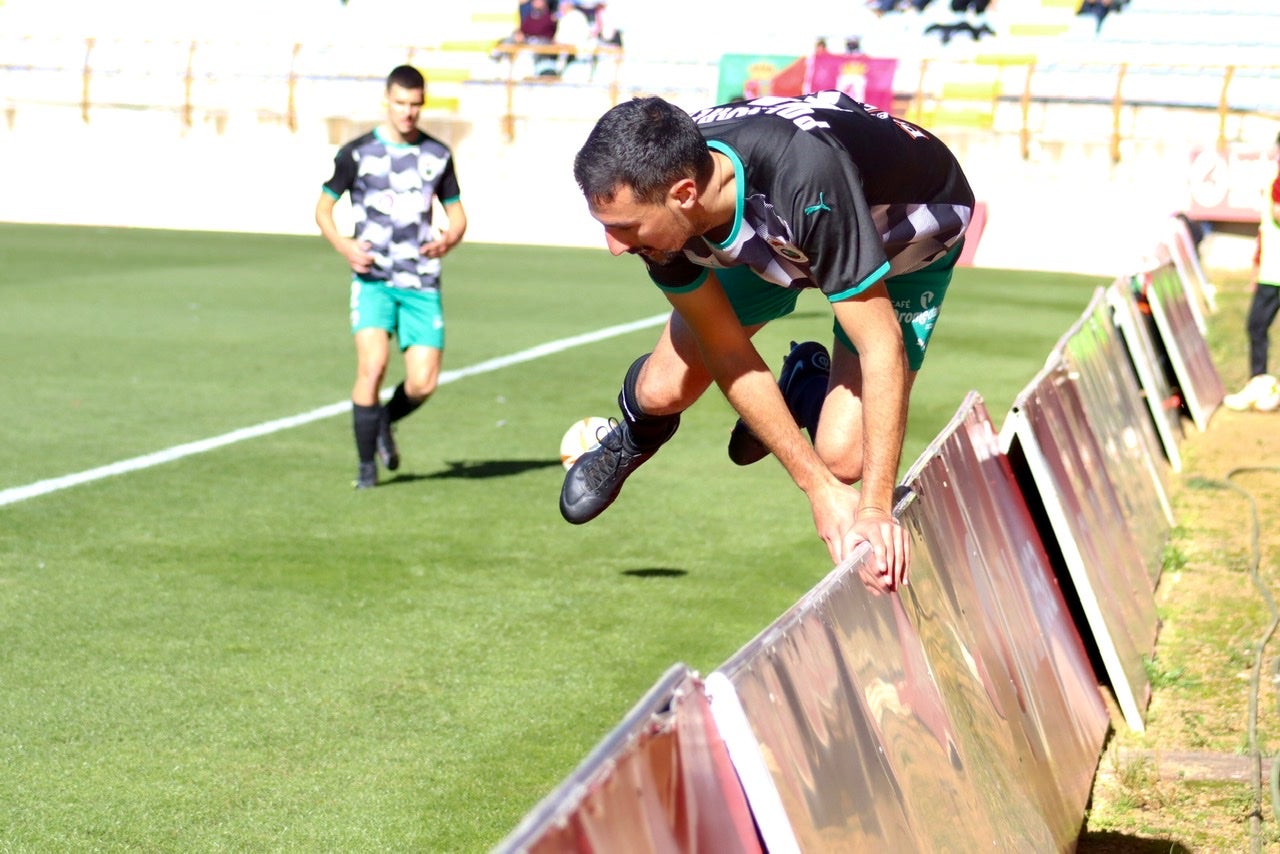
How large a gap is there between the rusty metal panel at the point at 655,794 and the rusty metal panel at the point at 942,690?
8 cm

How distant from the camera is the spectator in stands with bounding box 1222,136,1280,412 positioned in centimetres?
1225

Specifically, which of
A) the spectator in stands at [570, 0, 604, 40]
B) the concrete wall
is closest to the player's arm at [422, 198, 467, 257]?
the concrete wall

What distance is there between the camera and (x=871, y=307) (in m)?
3.86

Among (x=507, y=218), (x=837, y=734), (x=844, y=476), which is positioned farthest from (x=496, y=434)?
(x=507, y=218)

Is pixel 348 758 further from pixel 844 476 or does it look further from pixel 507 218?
pixel 507 218

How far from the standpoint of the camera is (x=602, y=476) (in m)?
5.51

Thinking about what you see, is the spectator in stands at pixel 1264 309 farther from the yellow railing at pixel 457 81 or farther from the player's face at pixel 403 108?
the yellow railing at pixel 457 81

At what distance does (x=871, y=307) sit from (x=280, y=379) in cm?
912

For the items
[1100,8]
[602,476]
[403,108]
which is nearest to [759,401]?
[602,476]

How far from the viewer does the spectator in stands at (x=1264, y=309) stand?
12250 millimetres

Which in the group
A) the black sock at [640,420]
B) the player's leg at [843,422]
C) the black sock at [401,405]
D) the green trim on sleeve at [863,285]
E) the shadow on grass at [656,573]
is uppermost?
the green trim on sleeve at [863,285]

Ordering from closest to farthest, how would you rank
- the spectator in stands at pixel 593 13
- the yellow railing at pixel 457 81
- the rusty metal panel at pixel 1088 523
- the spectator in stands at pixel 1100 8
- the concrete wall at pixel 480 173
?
the rusty metal panel at pixel 1088 523
the concrete wall at pixel 480 173
the yellow railing at pixel 457 81
the spectator in stands at pixel 1100 8
the spectator in stands at pixel 593 13

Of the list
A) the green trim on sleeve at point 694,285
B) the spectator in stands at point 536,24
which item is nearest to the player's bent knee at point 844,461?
the green trim on sleeve at point 694,285

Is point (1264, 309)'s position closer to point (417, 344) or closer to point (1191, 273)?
point (1191, 273)
